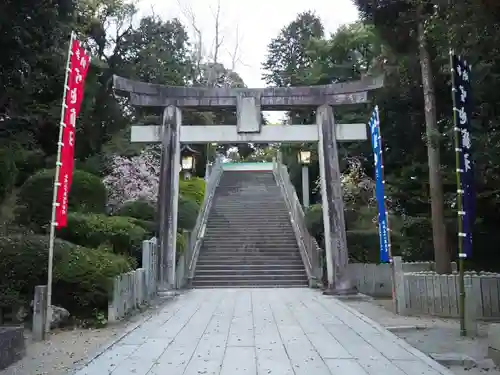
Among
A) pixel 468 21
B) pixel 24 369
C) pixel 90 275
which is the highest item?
pixel 468 21

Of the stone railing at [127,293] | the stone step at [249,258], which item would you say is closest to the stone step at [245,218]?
the stone step at [249,258]

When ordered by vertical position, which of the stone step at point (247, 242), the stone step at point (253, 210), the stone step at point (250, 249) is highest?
the stone step at point (253, 210)

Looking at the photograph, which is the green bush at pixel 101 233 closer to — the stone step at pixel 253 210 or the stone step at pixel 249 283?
the stone step at pixel 249 283

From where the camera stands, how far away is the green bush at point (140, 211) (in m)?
15.9

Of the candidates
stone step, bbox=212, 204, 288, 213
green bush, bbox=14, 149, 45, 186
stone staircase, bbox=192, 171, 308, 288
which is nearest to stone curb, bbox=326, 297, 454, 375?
stone staircase, bbox=192, 171, 308, 288

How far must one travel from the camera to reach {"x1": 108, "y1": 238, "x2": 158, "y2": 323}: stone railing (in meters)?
8.59

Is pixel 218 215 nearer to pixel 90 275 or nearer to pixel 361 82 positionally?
pixel 361 82

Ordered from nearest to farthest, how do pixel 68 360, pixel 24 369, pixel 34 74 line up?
pixel 24 369 < pixel 68 360 < pixel 34 74

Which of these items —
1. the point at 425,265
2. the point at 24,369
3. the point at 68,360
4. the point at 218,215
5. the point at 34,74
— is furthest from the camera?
the point at 218,215

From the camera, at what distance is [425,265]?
41.5 feet

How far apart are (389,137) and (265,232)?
564cm

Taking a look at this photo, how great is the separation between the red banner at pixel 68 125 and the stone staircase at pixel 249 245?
7.36 m

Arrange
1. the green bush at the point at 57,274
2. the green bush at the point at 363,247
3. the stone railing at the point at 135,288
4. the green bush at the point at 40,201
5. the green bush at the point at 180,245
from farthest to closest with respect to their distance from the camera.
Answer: the green bush at the point at 363,247
the green bush at the point at 180,245
the green bush at the point at 40,201
the stone railing at the point at 135,288
the green bush at the point at 57,274

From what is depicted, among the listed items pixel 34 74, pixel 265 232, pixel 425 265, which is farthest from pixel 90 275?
pixel 265 232
